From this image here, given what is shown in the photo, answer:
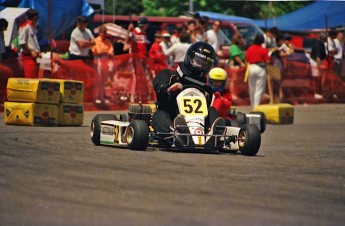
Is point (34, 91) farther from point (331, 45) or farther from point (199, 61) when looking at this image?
point (331, 45)

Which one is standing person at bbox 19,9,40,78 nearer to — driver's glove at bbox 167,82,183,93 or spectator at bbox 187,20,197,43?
spectator at bbox 187,20,197,43

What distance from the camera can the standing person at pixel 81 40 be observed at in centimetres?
2058

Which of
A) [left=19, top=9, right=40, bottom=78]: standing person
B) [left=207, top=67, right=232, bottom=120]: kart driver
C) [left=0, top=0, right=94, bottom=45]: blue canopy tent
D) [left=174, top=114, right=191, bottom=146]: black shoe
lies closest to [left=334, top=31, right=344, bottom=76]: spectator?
[left=0, top=0, right=94, bottom=45]: blue canopy tent

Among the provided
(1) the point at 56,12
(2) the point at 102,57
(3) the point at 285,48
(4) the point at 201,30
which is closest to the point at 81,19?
(2) the point at 102,57

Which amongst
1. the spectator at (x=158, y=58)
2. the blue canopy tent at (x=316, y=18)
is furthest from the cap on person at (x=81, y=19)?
the blue canopy tent at (x=316, y=18)

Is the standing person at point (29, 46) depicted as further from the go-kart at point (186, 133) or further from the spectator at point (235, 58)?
the go-kart at point (186, 133)

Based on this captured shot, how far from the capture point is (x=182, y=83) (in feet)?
42.8

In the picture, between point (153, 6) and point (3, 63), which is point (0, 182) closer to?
point (3, 63)

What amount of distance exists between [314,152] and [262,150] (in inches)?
24.9

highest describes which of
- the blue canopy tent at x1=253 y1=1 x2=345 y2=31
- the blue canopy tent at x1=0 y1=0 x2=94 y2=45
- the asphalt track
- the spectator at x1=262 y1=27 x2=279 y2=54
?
the blue canopy tent at x1=253 y1=1 x2=345 y2=31

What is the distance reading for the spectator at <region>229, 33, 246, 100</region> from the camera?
2388 centimetres

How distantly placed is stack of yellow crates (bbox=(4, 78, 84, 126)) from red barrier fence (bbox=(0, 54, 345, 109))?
7.53 feet

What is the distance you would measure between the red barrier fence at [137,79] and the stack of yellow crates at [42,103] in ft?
7.53

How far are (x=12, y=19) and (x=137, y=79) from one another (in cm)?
288
